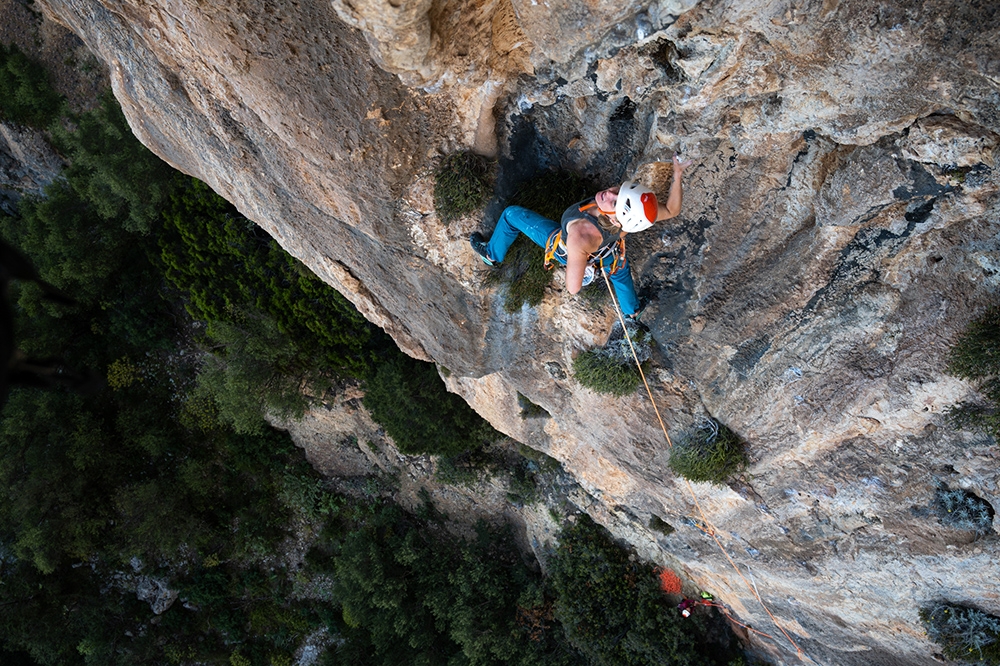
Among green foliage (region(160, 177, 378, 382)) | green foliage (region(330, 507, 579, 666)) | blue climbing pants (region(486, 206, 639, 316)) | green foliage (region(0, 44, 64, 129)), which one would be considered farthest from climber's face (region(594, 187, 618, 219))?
green foliage (region(0, 44, 64, 129))

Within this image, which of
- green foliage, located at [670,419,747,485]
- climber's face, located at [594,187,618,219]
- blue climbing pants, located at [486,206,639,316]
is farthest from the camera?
green foliage, located at [670,419,747,485]

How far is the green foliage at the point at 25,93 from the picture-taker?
519 inches

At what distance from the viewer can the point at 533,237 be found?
6051 mm

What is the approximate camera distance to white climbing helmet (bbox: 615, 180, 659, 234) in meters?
5.05

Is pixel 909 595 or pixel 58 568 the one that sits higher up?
pixel 909 595

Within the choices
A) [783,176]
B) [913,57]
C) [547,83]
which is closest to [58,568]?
[547,83]

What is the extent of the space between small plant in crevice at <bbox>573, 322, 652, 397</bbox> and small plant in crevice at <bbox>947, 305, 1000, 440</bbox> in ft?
9.07

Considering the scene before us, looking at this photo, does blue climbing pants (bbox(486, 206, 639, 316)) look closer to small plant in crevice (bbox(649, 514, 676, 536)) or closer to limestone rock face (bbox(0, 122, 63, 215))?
small plant in crevice (bbox(649, 514, 676, 536))

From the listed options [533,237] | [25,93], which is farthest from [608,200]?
[25,93]

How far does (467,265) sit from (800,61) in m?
3.91

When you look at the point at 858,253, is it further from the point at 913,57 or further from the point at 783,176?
the point at 913,57

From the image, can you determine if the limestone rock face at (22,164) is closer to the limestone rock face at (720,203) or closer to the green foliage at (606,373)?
the limestone rock face at (720,203)

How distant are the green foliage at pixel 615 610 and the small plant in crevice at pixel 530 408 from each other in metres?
3.80

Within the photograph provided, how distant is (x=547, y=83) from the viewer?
17.4ft
